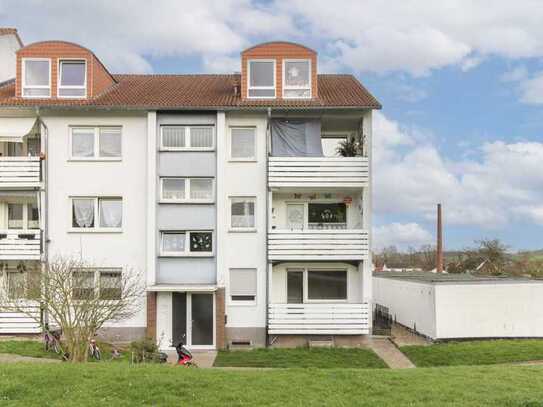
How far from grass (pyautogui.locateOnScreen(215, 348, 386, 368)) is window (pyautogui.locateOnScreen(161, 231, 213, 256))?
169 inches

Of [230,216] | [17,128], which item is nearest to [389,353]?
[230,216]

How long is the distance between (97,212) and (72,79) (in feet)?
19.6

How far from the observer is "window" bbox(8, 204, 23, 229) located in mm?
23641

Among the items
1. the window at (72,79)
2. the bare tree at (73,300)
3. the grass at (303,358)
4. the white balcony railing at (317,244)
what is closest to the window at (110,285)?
the bare tree at (73,300)

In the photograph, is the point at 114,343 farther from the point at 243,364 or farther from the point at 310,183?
the point at 310,183

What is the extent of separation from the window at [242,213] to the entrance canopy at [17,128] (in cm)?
877

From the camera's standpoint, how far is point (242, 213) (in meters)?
22.6

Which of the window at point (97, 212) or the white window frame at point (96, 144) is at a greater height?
the white window frame at point (96, 144)

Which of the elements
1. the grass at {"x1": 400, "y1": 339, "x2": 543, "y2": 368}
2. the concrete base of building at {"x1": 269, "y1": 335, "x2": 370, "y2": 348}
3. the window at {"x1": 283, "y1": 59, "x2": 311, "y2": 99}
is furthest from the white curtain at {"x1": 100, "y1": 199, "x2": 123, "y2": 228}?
the grass at {"x1": 400, "y1": 339, "x2": 543, "y2": 368}

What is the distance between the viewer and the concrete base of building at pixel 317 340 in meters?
21.5

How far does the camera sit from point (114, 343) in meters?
21.4

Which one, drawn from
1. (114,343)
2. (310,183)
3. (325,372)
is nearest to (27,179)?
(114,343)

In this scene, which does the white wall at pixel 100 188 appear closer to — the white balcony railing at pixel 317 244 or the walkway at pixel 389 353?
the white balcony railing at pixel 317 244

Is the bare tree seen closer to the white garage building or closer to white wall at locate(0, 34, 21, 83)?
the white garage building
